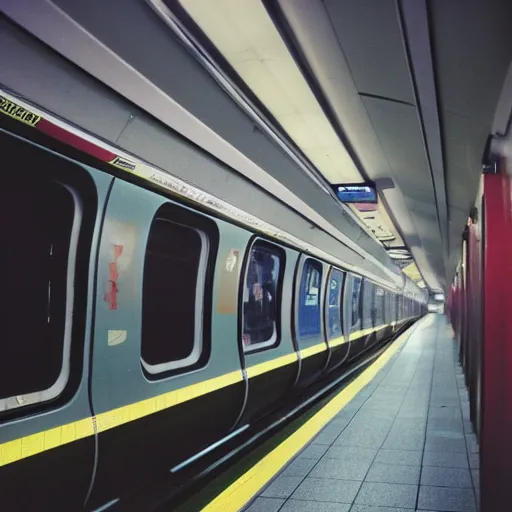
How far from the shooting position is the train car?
2.47 meters

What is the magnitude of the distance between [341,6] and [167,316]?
98.6 inches

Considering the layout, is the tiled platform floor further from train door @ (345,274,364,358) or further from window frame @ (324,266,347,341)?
train door @ (345,274,364,358)

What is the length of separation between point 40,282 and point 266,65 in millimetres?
2839

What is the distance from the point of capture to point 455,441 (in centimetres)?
439

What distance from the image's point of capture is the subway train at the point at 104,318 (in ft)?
8.11

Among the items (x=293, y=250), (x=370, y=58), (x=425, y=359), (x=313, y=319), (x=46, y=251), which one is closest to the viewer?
(x=46, y=251)

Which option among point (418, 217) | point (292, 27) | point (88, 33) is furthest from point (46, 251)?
point (418, 217)

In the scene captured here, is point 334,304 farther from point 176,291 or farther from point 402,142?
point 176,291

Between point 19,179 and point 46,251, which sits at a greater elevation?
point 19,179

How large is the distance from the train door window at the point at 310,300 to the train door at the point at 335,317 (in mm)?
514

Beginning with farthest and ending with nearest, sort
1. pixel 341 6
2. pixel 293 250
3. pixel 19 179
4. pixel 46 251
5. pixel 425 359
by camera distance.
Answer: pixel 425 359 < pixel 293 250 < pixel 341 6 < pixel 46 251 < pixel 19 179

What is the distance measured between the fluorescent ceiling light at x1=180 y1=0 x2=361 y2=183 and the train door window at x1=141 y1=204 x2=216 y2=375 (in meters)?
1.41

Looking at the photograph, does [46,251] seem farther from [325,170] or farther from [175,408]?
[325,170]

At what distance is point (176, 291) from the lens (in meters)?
4.23
